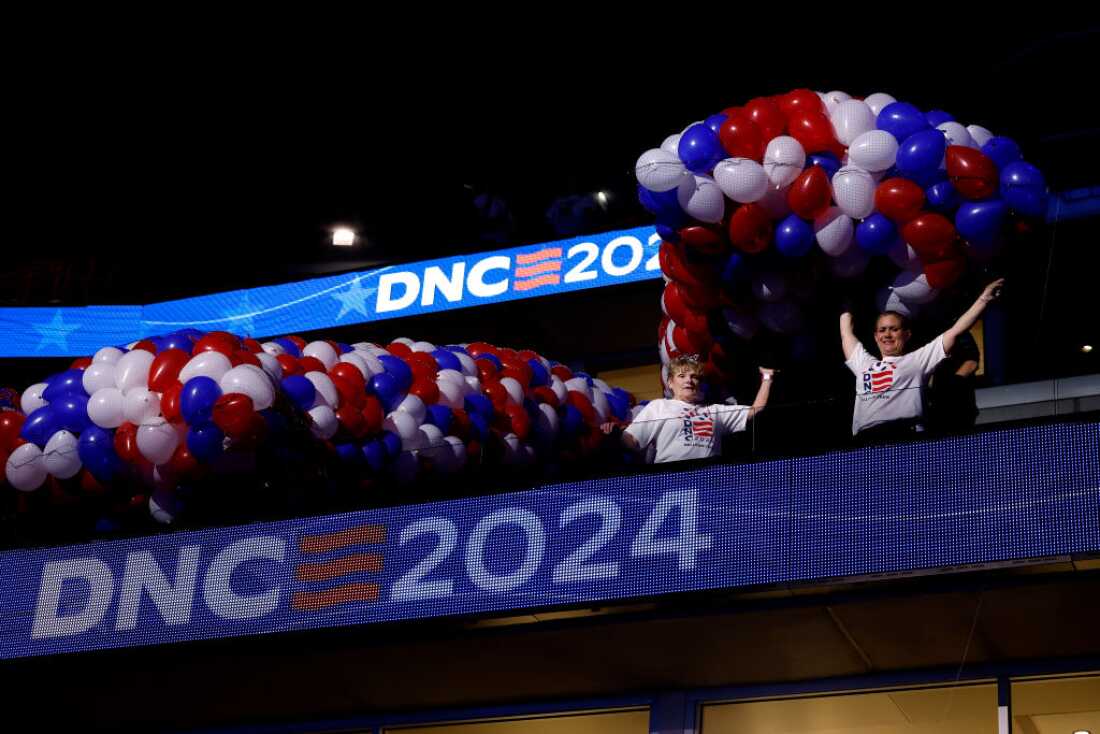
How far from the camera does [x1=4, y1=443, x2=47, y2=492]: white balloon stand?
7941mm

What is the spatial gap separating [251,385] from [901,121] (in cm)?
351

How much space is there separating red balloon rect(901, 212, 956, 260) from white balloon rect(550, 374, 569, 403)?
2276 millimetres

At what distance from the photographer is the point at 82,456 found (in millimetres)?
7828

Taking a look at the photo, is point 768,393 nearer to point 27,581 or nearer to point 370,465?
point 370,465

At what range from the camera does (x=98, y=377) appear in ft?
26.1

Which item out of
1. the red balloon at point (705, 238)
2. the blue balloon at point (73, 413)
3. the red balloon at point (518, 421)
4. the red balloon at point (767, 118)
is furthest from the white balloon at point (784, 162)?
the blue balloon at point (73, 413)

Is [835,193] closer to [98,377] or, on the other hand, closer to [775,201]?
[775,201]

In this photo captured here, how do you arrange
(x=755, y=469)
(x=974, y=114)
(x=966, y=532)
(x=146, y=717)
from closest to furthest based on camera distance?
(x=966, y=532) < (x=755, y=469) < (x=146, y=717) < (x=974, y=114)

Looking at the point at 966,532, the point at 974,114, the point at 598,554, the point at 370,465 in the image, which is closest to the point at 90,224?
the point at 974,114

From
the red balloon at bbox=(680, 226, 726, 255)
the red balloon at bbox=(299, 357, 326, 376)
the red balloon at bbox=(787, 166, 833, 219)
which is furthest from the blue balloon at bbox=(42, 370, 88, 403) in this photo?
the red balloon at bbox=(787, 166, 833, 219)

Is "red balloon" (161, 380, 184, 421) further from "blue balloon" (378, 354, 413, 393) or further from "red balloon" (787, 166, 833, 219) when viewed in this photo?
"red balloon" (787, 166, 833, 219)

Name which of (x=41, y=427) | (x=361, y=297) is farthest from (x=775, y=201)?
(x=361, y=297)

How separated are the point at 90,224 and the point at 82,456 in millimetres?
11283

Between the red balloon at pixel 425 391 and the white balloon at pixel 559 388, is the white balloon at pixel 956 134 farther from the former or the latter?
the red balloon at pixel 425 391
